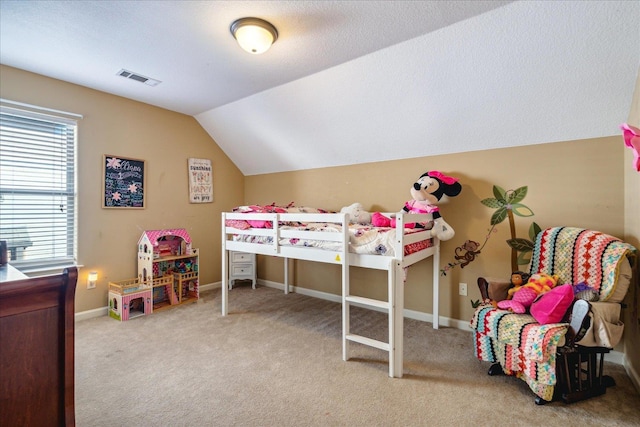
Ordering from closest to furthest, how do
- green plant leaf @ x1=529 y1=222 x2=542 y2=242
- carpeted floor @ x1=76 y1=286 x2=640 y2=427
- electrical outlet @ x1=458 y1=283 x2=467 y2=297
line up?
carpeted floor @ x1=76 y1=286 x2=640 y2=427 < green plant leaf @ x1=529 y1=222 x2=542 y2=242 < electrical outlet @ x1=458 y1=283 x2=467 y2=297

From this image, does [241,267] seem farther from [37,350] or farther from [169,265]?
[37,350]

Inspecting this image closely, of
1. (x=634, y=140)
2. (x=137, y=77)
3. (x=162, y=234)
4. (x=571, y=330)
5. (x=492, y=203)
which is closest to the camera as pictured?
(x=634, y=140)

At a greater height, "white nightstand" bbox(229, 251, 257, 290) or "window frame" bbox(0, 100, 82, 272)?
"window frame" bbox(0, 100, 82, 272)

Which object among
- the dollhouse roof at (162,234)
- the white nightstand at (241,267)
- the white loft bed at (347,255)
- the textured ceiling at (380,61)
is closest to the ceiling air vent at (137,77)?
the textured ceiling at (380,61)

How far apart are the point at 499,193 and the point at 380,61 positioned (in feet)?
4.87

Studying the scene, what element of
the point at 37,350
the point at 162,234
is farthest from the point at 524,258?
the point at 162,234

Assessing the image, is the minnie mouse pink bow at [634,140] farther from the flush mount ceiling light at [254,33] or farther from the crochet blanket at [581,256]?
the flush mount ceiling light at [254,33]

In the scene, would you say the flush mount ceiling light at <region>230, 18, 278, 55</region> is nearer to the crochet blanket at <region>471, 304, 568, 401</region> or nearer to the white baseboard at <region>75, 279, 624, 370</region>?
the crochet blanket at <region>471, 304, 568, 401</region>

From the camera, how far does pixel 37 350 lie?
0.95 m

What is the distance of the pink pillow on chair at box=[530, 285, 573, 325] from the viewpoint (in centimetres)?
167

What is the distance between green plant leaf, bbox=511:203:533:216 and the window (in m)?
4.05

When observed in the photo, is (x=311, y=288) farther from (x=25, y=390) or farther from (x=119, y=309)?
(x=25, y=390)

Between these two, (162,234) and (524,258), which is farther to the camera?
(162,234)

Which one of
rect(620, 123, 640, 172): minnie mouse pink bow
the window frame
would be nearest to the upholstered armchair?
rect(620, 123, 640, 172): minnie mouse pink bow
